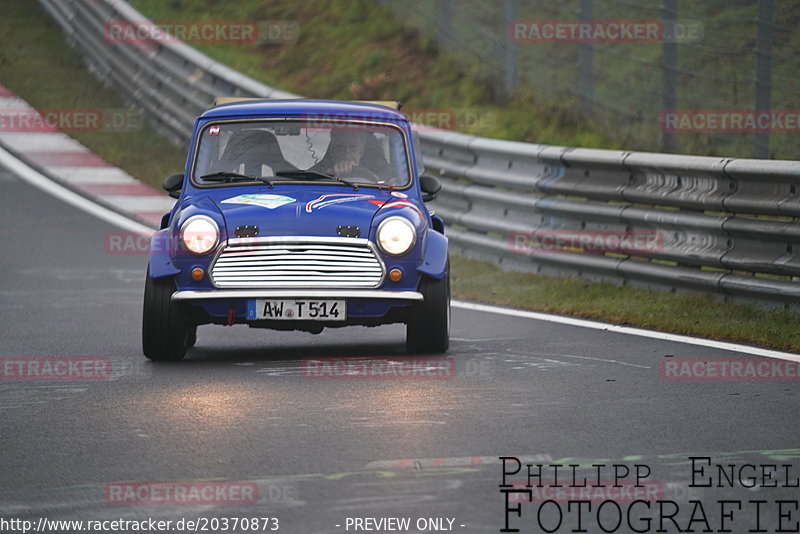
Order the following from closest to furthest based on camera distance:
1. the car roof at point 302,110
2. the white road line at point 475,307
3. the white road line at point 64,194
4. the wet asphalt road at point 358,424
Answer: the wet asphalt road at point 358,424
the white road line at point 475,307
the car roof at point 302,110
the white road line at point 64,194

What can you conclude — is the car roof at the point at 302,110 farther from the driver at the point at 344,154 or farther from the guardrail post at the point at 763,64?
the guardrail post at the point at 763,64

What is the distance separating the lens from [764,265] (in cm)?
1116

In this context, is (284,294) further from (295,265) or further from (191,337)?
(191,337)

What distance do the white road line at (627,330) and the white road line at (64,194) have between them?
6.07 meters

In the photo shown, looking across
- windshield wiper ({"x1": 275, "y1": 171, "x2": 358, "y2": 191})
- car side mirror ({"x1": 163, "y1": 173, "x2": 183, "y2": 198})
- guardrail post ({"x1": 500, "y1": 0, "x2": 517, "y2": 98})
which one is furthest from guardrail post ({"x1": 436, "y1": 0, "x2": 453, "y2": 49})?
windshield wiper ({"x1": 275, "y1": 171, "x2": 358, "y2": 191})

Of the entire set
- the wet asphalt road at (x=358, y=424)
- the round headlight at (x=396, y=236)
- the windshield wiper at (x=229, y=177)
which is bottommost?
the wet asphalt road at (x=358, y=424)

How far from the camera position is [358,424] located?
7.41 meters

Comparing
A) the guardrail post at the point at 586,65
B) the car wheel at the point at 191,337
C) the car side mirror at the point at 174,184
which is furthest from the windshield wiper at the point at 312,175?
the guardrail post at the point at 586,65

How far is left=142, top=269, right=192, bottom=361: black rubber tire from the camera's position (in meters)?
9.61

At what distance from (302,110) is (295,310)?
1.89 m

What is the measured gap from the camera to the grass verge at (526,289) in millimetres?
10852

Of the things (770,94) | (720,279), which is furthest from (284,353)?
(770,94)

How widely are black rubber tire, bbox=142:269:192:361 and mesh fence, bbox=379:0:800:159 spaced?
19.2 ft

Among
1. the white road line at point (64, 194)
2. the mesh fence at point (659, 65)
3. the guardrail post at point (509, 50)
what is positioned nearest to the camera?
the mesh fence at point (659, 65)
